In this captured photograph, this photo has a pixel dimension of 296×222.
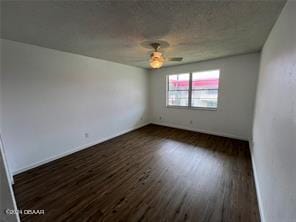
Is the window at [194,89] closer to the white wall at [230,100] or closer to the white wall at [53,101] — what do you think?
the white wall at [230,100]

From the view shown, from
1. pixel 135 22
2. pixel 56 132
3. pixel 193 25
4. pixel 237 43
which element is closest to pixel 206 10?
pixel 193 25

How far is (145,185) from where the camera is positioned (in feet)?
7.01

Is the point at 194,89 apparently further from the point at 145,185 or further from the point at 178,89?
the point at 145,185

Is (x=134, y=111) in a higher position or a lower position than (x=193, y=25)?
lower

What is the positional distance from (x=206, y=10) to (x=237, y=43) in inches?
62.5

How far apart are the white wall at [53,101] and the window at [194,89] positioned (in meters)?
1.97

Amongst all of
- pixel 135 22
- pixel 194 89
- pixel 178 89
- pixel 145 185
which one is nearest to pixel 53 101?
pixel 135 22

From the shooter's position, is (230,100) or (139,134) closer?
(230,100)

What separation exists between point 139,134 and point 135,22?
3.39 metres

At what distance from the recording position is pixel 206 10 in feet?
4.94

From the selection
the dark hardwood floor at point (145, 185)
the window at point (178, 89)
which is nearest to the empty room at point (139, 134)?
the dark hardwood floor at point (145, 185)

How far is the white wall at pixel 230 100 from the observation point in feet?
11.7

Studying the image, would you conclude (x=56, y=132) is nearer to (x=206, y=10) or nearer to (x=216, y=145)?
(x=206, y=10)

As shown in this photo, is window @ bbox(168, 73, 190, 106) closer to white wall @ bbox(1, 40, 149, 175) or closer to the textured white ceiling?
white wall @ bbox(1, 40, 149, 175)
